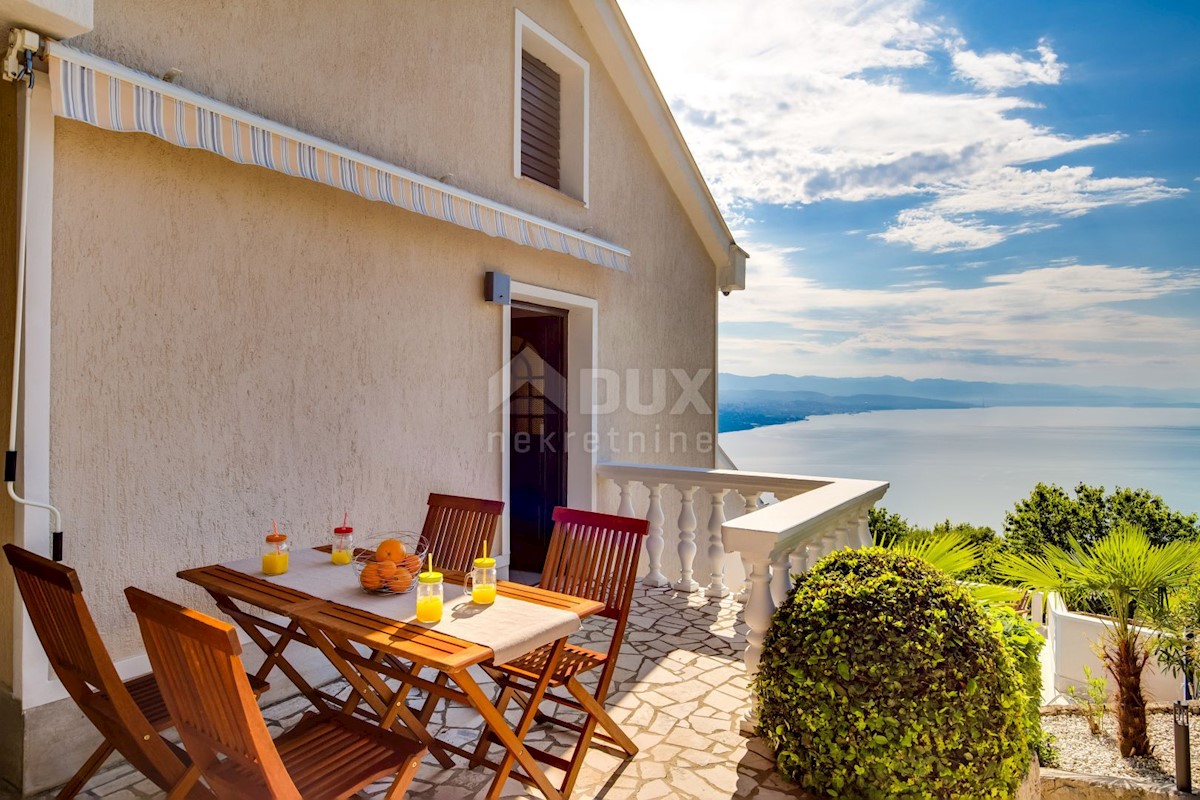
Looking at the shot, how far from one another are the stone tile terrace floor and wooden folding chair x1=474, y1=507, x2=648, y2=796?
0.57 ft

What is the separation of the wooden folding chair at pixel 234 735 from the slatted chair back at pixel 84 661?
0.69ft

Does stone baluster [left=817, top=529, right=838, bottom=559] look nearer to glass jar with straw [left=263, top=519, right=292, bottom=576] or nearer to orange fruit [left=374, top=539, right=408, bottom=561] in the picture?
orange fruit [left=374, top=539, right=408, bottom=561]

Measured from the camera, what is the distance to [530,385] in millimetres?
8766

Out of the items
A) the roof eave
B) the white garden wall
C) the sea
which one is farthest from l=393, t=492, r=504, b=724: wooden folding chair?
the sea

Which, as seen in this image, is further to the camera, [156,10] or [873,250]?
[873,250]

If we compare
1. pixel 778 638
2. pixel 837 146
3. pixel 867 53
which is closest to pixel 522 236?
pixel 778 638

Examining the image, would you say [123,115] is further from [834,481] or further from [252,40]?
[834,481]

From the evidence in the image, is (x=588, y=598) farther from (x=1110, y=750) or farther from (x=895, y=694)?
(x=1110, y=750)

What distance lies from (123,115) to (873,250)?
43.4 meters

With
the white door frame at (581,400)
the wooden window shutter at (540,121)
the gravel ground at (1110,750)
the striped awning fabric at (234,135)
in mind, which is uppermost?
the wooden window shutter at (540,121)

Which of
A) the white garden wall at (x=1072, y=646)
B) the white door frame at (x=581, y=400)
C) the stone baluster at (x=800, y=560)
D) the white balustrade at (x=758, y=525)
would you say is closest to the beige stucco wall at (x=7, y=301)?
the white balustrade at (x=758, y=525)

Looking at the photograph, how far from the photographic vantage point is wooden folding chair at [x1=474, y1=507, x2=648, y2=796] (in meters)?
3.74

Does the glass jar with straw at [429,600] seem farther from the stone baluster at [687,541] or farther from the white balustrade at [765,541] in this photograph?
the stone baluster at [687,541]

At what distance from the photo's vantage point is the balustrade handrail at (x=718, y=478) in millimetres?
6766
